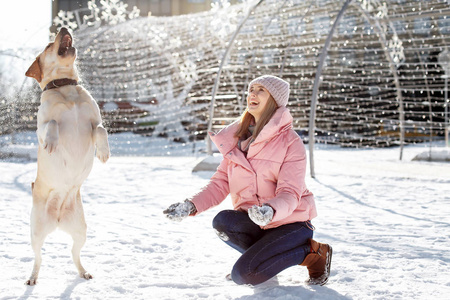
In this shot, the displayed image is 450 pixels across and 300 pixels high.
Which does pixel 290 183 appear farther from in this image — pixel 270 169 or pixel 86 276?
pixel 86 276

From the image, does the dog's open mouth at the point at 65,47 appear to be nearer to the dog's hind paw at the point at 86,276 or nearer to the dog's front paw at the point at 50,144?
the dog's front paw at the point at 50,144

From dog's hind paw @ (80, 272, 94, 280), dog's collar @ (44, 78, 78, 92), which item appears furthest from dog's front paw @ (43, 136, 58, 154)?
dog's hind paw @ (80, 272, 94, 280)

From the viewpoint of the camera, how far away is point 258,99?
7.43ft

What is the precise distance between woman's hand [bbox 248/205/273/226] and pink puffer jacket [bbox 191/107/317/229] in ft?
0.71

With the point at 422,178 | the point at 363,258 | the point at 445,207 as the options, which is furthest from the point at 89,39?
the point at 363,258

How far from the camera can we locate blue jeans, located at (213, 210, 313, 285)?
2031 millimetres

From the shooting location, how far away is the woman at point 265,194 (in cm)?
206

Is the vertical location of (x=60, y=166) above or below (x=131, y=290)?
above

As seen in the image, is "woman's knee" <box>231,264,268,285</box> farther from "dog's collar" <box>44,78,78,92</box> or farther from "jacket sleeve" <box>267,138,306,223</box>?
"dog's collar" <box>44,78,78,92</box>

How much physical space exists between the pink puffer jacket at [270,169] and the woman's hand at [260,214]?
218 millimetres

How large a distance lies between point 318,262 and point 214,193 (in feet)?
1.90

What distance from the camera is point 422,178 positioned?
609 cm

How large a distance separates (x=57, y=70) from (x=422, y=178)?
512 cm

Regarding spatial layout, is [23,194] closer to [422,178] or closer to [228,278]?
[228,278]
